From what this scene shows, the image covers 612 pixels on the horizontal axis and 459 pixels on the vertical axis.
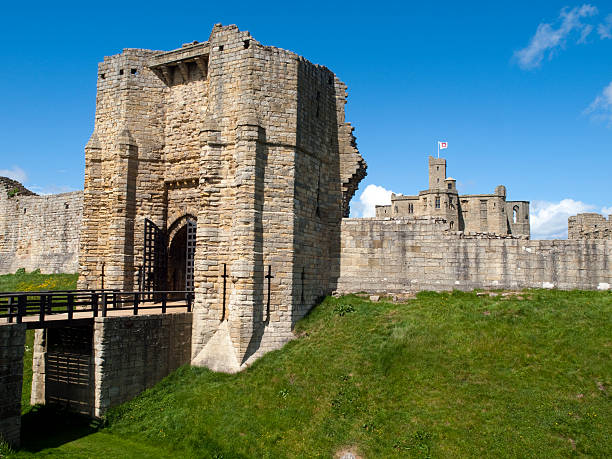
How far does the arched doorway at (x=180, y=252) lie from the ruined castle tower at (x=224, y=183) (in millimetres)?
58

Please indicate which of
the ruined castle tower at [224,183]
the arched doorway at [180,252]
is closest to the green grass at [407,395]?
the ruined castle tower at [224,183]

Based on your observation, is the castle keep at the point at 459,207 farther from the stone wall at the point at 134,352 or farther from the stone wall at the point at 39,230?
the stone wall at the point at 134,352

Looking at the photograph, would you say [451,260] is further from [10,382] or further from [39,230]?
[39,230]

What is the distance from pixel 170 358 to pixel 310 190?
701cm

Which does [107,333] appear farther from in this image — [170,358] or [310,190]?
[310,190]

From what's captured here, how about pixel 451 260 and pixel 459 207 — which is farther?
pixel 459 207

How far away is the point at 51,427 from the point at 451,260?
42.6 feet

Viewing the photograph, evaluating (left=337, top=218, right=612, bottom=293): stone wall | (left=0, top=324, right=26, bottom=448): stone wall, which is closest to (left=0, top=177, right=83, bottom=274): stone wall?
(left=337, top=218, right=612, bottom=293): stone wall

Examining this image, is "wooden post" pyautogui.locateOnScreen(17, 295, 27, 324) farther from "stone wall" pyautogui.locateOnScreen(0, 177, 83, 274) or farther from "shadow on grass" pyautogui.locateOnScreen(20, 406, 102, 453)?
"stone wall" pyautogui.locateOnScreen(0, 177, 83, 274)

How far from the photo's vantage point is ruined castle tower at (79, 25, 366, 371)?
15852 millimetres

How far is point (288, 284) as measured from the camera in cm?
1608

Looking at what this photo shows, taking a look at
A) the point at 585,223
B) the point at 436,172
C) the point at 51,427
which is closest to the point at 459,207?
the point at 436,172

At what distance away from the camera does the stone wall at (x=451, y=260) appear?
16094mm

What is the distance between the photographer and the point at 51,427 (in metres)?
13.2
